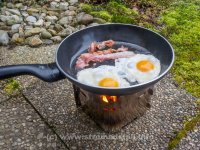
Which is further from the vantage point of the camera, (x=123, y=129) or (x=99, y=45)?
(x=99, y=45)

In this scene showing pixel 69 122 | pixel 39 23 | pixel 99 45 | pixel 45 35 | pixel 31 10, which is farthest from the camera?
pixel 31 10

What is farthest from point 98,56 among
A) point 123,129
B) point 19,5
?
point 19,5

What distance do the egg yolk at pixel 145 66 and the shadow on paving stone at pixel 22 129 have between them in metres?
1.03

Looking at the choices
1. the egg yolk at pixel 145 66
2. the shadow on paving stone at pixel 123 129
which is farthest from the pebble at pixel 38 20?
the egg yolk at pixel 145 66

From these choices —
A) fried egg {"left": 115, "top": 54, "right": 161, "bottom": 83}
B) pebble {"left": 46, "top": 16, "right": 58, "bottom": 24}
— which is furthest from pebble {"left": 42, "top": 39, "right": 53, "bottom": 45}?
fried egg {"left": 115, "top": 54, "right": 161, "bottom": 83}

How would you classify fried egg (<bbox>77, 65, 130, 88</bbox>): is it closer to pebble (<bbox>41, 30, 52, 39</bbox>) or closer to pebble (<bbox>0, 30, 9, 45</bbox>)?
pebble (<bbox>41, 30, 52, 39</bbox>)

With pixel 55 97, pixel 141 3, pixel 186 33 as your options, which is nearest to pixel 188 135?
pixel 55 97

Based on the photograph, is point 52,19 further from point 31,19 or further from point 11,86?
point 11,86

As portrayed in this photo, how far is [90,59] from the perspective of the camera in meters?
3.24

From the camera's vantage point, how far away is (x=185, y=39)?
14.5ft

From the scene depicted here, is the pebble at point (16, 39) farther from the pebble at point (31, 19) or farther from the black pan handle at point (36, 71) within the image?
the black pan handle at point (36, 71)

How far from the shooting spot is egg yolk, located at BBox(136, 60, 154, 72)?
309 centimetres

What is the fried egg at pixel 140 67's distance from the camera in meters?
3.04

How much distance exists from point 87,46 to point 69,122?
0.81 meters
